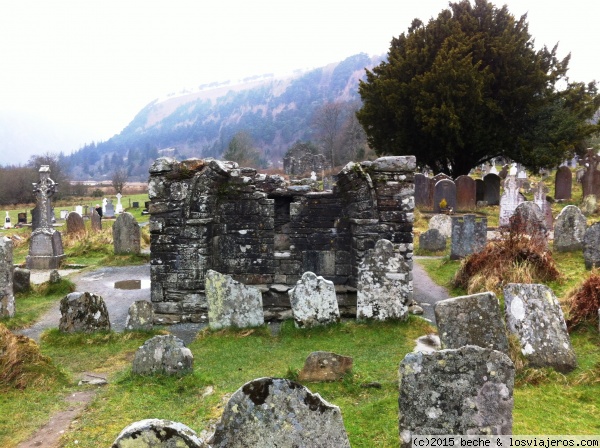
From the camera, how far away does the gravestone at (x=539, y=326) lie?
586 centimetres

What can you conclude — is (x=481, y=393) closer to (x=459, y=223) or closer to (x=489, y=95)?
(x=459, y=223)

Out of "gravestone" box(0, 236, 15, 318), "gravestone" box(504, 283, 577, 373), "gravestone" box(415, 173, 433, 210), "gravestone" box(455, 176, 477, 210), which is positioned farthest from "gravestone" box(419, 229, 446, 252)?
"gravestone" box(0, 236, 15, 318)

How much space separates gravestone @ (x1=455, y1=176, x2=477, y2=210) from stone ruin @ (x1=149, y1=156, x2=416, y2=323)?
14.4m

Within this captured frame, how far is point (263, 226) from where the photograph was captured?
996cm

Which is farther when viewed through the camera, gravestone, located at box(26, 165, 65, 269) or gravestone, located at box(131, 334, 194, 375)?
gravestone, located at box(26, 165, 65, 269)

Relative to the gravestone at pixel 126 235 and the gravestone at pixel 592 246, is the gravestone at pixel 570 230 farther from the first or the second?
the gravestone at pixel 126 235

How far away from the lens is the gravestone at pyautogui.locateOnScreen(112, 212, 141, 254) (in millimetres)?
16594

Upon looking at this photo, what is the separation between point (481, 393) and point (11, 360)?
5.40 meters

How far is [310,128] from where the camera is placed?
393 feet

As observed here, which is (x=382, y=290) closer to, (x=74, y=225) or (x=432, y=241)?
(x=432, y=241)

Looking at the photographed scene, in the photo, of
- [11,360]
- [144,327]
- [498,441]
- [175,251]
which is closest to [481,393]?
[498,441]

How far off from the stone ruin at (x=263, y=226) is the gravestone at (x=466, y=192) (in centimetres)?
1437

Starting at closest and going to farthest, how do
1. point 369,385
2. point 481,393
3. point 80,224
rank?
point 481,393
point 369,385
point 80,224

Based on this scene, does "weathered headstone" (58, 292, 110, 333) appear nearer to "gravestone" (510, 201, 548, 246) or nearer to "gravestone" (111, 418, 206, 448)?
"gravestone" (111, 418, 206, 448)
